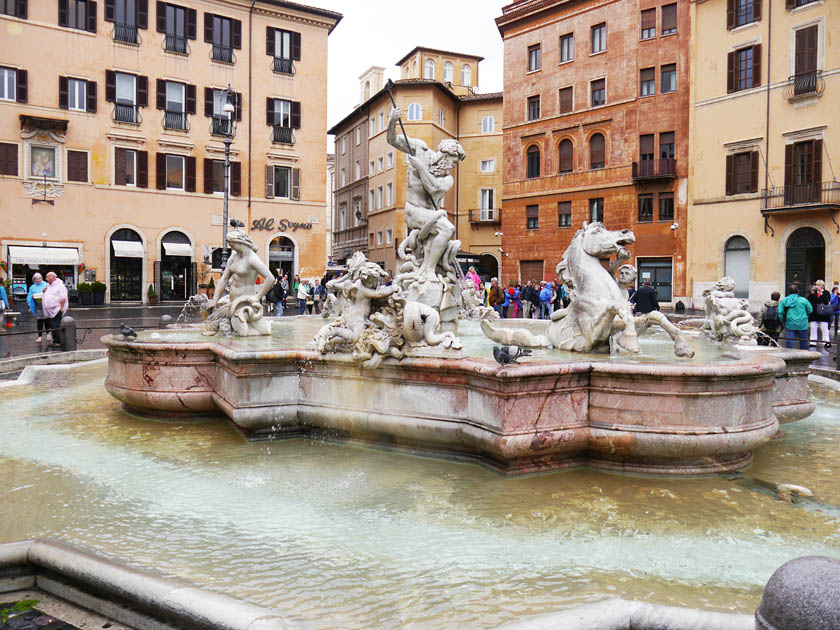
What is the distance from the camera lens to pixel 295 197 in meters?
37.0

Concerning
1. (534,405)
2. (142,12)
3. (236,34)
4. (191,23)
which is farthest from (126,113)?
(534,405)

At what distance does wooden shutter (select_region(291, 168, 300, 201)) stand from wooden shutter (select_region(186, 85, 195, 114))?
6.04 meters

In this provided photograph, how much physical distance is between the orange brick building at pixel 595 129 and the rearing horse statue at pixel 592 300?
28376mm

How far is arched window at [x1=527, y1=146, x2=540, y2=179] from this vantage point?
38.1 m

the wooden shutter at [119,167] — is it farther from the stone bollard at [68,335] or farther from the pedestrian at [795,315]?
the pedestrian at [795,315]

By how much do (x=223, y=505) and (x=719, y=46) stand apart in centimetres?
3359

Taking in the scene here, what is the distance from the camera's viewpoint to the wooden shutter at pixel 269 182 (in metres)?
36.2

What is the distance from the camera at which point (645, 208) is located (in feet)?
110

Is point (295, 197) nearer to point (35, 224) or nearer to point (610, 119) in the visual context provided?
point (35, 224)

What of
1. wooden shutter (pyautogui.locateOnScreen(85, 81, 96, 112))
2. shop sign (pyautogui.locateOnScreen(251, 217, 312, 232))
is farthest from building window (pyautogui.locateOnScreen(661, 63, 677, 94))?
wooden shutter (pyautogui.locateOnScreen(85, 81, 96, 112))

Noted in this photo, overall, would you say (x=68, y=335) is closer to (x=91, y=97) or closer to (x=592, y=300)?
(x=592, y=300)

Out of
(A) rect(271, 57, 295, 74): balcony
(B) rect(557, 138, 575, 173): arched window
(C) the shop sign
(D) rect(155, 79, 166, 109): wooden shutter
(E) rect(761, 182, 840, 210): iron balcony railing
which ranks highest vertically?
(A) rect(271, 57, 295, 74): balcony

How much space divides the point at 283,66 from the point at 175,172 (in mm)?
8510

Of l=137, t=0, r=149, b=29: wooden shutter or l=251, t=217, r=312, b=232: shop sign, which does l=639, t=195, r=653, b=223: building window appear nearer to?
l=251, t=217, r=312, b=232: shop sign
